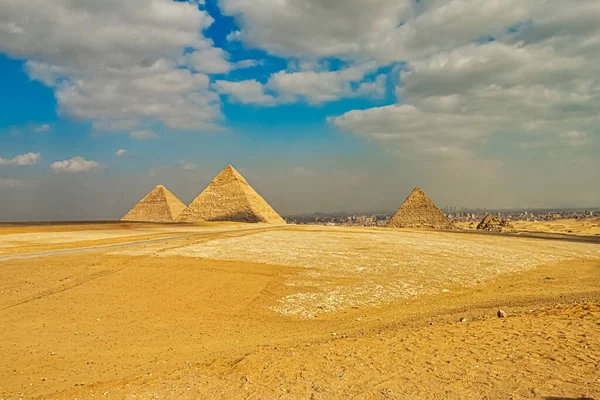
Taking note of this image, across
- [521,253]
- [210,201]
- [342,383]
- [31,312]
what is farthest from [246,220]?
Answer: [342,383]

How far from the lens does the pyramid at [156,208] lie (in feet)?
316

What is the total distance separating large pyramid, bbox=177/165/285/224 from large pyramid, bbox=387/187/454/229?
26.2 meters

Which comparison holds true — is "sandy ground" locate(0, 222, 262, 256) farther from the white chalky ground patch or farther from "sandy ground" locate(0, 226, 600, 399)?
the white chalky ground patch

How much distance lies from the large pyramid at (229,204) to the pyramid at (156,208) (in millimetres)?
15075

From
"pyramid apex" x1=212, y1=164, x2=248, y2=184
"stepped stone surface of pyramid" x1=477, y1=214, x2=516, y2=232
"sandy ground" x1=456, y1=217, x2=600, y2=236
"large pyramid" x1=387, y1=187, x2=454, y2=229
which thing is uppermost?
"pyramid apex" x1=212, y1=164, x2=248, y2=184

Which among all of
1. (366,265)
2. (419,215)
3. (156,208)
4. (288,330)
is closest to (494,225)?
(419,215)

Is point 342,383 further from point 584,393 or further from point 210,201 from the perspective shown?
point 210,201

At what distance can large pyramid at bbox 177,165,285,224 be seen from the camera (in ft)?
254

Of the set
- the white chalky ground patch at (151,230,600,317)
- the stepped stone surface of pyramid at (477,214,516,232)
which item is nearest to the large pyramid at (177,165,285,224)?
the stepped stone surface of pyramid at (477,214,516,232)

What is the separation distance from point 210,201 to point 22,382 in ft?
250

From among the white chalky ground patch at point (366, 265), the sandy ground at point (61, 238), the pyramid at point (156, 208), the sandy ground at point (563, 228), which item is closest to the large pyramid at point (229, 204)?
the pyramid at point (156, 208)

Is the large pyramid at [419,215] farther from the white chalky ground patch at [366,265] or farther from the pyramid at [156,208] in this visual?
the pyramid at [156,208]

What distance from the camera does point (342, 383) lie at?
6863 millimetres

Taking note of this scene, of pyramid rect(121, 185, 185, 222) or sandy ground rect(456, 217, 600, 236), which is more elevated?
pyramid rect(121, 185, 185, 222)
